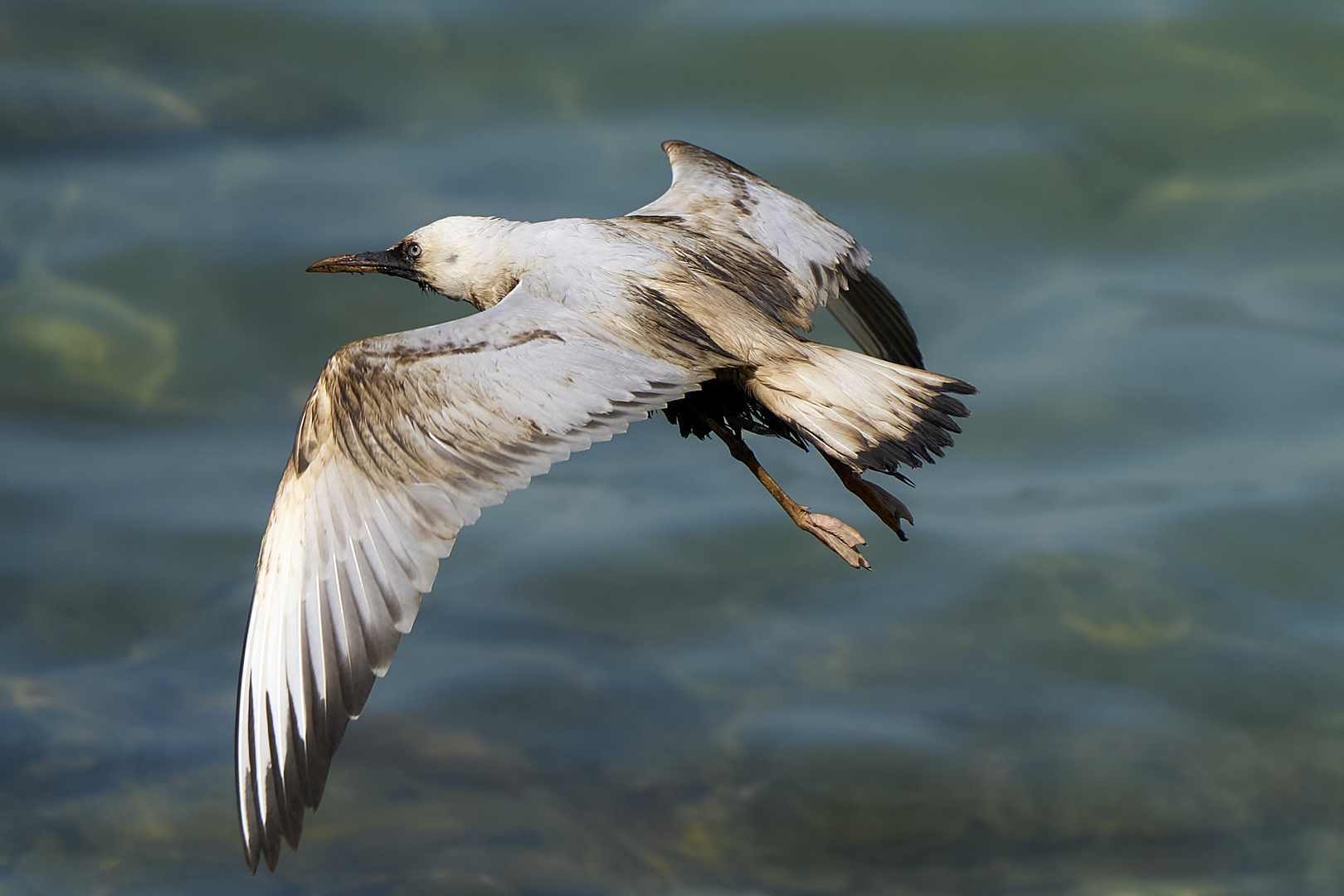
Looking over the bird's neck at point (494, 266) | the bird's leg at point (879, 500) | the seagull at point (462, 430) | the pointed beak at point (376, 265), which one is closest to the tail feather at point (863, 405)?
the seagull at point (462, 430)

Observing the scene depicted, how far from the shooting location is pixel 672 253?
24.3 feet

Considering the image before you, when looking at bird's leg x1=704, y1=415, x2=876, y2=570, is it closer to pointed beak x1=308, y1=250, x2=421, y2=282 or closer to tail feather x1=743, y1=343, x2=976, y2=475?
tail feather x1=743, y1=343, x2=976, y2=475

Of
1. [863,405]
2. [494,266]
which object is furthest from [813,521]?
[494,266]

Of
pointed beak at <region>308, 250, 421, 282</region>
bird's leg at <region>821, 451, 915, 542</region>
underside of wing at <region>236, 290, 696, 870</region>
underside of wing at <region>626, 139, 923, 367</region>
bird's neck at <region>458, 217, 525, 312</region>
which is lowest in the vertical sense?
underside of wing at <region>236, 290, 696, 870</region>

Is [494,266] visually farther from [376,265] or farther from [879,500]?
[879,500]

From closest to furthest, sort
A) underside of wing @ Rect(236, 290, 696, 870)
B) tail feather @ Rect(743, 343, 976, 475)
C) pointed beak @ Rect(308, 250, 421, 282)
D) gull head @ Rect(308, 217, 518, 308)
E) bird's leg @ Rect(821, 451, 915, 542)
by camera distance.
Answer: underside of wing @ Rect(236, 290, 696, 870) < tail feather @ Rect(743, 343, 976, 475) < bird's leg @ Rect(821, 451, 915, 542) < gull head @ Rect(308, 217, 518, 308) < pointed beak @ Rect(308, 250, 421, 282)

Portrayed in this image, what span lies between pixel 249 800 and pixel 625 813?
25.8ft

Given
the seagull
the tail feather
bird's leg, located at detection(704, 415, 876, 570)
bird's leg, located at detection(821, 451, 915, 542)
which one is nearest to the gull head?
the seagull

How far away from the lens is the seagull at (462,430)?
246 inches

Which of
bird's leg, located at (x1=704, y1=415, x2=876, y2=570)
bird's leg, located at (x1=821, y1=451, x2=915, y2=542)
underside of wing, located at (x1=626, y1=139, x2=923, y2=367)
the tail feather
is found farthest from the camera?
underside of wing, located at (x1=626, y1=139, x2=923, y2=367)

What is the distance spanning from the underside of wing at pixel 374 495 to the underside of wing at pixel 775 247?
1.26m

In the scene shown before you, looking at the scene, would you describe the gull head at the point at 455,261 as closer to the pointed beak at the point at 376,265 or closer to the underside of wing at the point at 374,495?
the pointed beak at the point at 376,265

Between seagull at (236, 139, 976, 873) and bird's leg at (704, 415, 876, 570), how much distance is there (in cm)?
1

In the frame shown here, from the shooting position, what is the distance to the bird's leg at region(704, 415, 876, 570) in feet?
23.2
